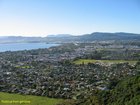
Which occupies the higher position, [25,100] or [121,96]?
[121,96]

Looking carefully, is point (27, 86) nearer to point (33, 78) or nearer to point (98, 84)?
point (33, 78)

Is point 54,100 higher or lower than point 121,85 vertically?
lower

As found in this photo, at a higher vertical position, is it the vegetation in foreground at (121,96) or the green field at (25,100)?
the vegetation in foreground at (121,96)

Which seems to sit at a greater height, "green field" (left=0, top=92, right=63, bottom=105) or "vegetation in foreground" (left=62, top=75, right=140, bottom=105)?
"vegetation in foreground" (left=62, top=75, right=140, bottom=105)

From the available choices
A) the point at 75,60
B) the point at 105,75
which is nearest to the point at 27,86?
the point at 105,75

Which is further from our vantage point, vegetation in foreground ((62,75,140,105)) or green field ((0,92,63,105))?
green field ((0,92,63,105))

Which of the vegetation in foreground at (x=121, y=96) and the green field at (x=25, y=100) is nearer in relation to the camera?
the vegetation in foreground at (x=121, y=96)

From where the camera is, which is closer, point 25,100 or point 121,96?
point 121,96

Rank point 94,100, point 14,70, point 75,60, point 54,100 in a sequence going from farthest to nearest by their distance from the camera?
point 75,60, point 14,70, point 54,100, point 94,100
